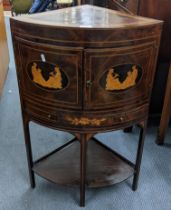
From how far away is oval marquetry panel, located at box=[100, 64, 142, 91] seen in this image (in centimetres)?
94

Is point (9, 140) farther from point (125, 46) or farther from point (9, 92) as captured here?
point (125, 46)

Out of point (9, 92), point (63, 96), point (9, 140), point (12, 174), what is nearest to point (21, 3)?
point (9, 92)

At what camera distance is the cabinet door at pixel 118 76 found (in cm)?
90

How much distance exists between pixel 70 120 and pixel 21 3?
363 centimetres

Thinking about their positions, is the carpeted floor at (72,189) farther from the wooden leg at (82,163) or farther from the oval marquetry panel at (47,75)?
the oval marquetry panel at (47,75)

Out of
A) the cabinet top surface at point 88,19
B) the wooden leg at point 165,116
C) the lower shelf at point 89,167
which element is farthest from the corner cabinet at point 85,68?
the wooden leg at point 165,116

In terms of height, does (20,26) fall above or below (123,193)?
above

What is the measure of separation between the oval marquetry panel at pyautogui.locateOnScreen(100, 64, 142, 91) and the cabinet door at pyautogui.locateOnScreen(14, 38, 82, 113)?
10 centimetres

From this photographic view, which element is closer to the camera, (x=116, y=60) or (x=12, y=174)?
(x=116, y=60)

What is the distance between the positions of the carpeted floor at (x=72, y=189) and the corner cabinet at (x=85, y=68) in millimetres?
249

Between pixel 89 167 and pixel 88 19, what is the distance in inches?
30.8

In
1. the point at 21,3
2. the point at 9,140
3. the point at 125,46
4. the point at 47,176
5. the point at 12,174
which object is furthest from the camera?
the point at 21,3

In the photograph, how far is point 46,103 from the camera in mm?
1024


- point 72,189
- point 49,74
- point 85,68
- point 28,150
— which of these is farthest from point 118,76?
point 72,189
